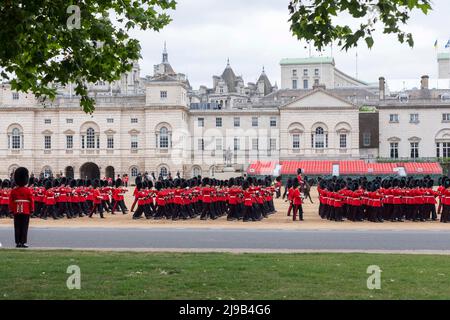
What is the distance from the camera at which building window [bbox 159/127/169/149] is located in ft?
257

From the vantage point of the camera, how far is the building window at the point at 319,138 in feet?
260

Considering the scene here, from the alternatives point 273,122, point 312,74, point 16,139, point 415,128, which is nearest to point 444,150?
point 415,128

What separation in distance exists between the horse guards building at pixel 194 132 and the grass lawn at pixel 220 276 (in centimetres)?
6256

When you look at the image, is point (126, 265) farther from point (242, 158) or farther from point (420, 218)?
point (242, 158)

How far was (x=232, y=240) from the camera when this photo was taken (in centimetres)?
1847

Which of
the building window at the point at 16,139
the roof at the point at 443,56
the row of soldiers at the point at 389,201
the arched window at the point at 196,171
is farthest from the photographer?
the roof at the point at 443,56

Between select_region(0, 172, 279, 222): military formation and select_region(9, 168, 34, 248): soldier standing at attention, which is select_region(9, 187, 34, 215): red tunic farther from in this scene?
select_region(0, 172, 279, 222): military formation

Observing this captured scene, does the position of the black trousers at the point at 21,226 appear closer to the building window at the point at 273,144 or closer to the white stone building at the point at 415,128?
the building window at the point at 273,144

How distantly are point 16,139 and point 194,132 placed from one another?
19.3m

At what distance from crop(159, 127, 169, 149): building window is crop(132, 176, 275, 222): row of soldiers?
50315 millimetres

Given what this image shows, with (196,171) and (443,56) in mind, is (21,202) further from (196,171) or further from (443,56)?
(443,56)

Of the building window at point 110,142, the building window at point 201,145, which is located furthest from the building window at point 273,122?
the building window at point 110,142

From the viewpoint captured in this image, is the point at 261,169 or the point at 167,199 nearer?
the point at 167,199

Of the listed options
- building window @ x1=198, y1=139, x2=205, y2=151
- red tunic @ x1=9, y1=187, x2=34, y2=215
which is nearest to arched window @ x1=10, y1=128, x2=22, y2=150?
building window @ x1=198, y1=139, x2=205, y2=151
